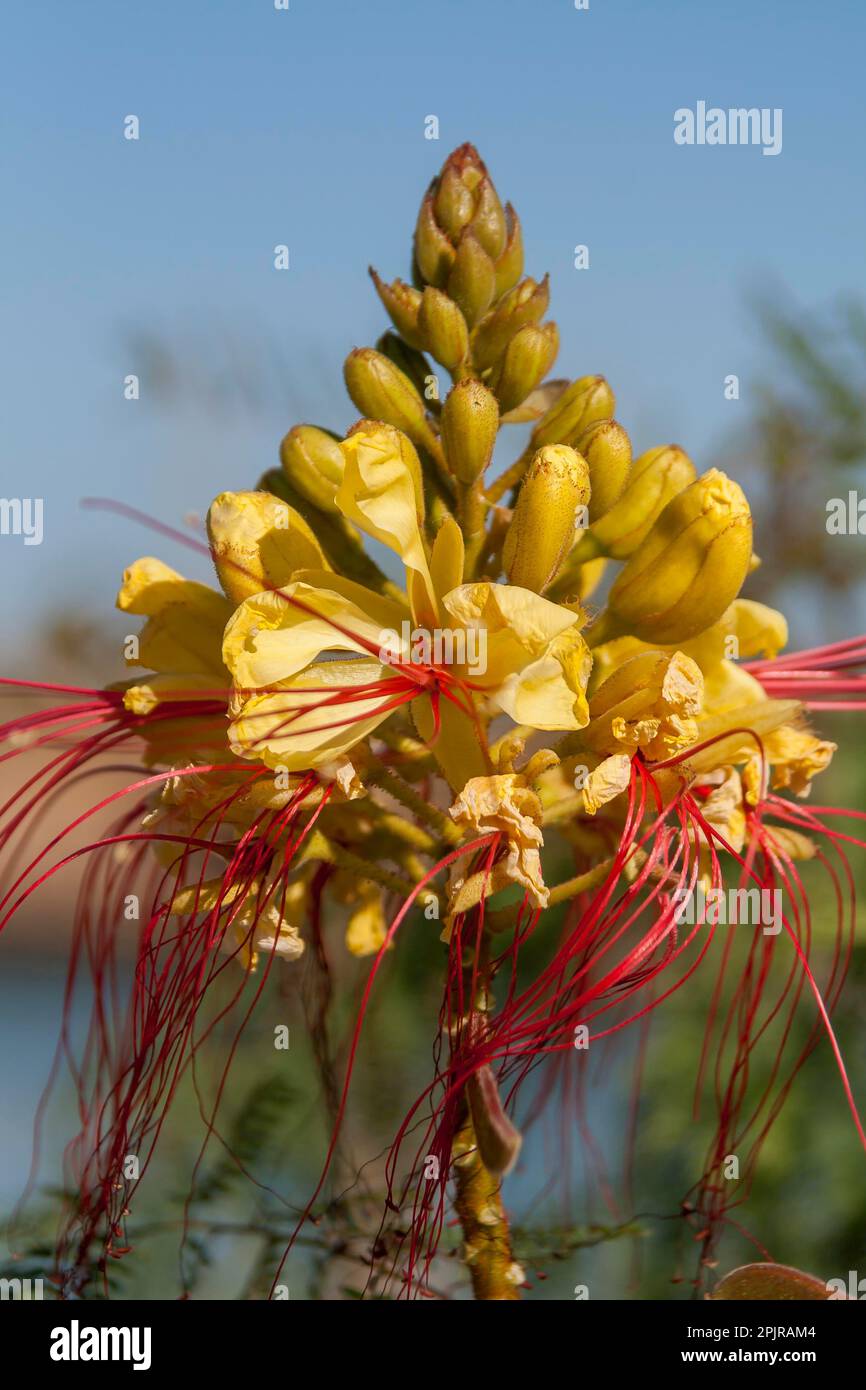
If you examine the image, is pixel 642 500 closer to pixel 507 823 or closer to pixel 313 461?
pixel 313 461

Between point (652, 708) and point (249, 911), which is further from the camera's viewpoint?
point (249, 911)

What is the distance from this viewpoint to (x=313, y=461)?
5.93 feet

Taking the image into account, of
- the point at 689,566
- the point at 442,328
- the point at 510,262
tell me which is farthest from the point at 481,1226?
the point at 510,262

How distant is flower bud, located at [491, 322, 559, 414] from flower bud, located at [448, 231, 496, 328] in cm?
8

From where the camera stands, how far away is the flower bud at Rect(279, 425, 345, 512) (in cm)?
181

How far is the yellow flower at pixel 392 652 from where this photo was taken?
5.02 feet

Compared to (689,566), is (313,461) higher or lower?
higher

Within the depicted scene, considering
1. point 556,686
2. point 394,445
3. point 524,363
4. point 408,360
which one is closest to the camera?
Result: point 556,686

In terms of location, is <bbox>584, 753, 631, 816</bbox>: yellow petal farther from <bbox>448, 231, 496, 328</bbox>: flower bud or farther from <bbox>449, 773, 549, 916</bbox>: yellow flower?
<bbox>448, 231, 496, 328</bbox>: flower bud

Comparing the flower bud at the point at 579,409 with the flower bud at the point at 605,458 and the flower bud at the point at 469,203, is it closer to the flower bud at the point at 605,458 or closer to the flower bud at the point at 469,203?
the flower bud at the point at 605,458

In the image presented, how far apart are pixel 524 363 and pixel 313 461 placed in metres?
0.35

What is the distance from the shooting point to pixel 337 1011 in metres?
2.64

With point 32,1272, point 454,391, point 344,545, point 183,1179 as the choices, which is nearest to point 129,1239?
point 32,1272
